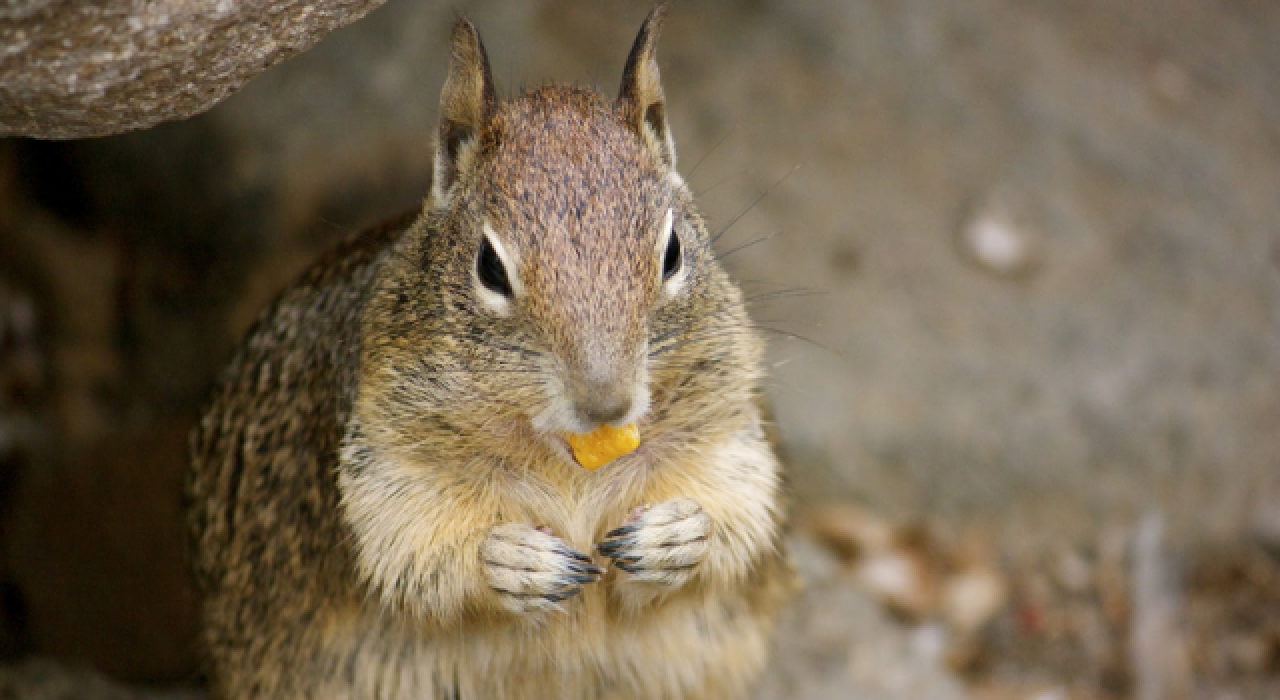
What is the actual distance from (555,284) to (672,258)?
0.31 meters

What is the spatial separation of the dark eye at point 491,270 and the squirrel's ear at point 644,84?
440 mm

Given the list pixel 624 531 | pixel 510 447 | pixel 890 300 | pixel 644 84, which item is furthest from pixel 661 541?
pixel 890 300

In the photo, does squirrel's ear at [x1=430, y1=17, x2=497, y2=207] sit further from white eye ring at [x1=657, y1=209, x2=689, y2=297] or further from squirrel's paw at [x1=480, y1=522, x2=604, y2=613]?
squirrel's paw at [x1=480, y1=522, x2=604, y2=613]

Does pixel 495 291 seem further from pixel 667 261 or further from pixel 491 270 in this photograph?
pixel 667 261

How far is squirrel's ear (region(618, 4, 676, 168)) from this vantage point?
2525 mm

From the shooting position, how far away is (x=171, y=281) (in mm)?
4629

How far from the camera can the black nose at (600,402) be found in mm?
2070

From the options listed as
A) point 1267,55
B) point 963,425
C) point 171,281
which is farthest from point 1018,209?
point 171,281

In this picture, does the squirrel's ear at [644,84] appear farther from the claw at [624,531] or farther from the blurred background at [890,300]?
the blurred background at [890,300]

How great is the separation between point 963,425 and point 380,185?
215 centimetres

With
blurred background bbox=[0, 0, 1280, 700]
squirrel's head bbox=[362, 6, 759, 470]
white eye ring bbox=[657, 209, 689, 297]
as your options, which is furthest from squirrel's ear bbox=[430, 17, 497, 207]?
blurred background bbox=[0, 0, 1280, 700]

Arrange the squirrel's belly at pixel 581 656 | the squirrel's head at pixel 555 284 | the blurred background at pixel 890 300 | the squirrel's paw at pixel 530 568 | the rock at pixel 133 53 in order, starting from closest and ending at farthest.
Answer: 1. the rock at pixel 133 53
2. the squirrel's head at pixel 555 284
3. the squirrel's paw at pixel 530 568
4. the squirrel's belly at pixel 581 656
5. the blurred background at pixel 890 300

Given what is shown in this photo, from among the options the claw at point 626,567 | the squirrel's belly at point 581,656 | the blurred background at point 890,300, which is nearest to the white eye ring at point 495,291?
the claw at point 626,567

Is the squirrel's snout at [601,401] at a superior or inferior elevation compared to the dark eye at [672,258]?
inferior
